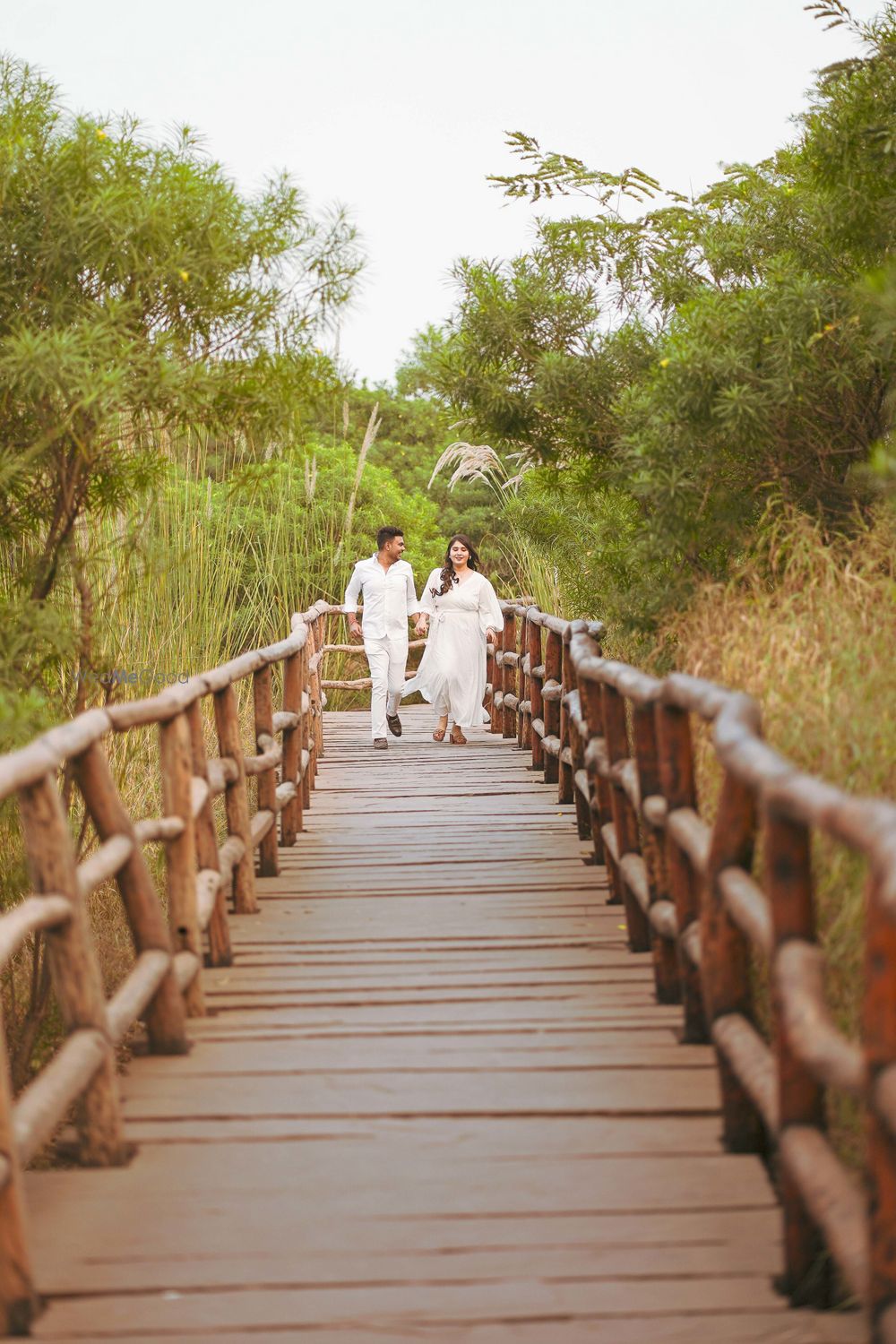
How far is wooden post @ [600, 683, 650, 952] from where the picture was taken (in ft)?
15.0

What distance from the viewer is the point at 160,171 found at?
20.6 feet

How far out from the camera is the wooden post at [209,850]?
4.43m

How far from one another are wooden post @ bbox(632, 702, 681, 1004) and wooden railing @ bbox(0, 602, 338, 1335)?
1232mm

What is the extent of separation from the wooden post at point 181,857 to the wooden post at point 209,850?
0.97ft

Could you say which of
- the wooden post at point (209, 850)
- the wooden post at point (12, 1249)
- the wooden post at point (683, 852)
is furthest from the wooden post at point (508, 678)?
the wooden post at point (12, 1249)

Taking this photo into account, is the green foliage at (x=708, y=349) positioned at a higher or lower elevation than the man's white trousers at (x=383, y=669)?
higher

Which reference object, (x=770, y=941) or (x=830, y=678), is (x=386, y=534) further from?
(x=770, y=941)

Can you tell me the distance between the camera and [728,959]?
3.06m

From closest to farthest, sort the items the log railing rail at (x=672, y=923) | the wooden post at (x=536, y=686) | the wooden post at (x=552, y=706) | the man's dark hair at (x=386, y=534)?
the log railing rail at (x=672, y=923) < the wooden post at (x=552, y=706) < the wooden post at (x=536, y=686) < the man's dark hair at (x=386, y=534)

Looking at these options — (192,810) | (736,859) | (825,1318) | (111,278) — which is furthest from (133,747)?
(825,1318)

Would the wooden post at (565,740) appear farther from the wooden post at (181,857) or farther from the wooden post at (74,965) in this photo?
the wooden post at (74,965)

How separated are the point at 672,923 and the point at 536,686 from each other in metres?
5.25

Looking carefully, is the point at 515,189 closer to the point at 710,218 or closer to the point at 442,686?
the point at 710,218

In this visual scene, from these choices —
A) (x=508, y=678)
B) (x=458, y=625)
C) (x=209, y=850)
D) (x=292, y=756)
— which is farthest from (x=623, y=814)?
(x=508, y=678)
